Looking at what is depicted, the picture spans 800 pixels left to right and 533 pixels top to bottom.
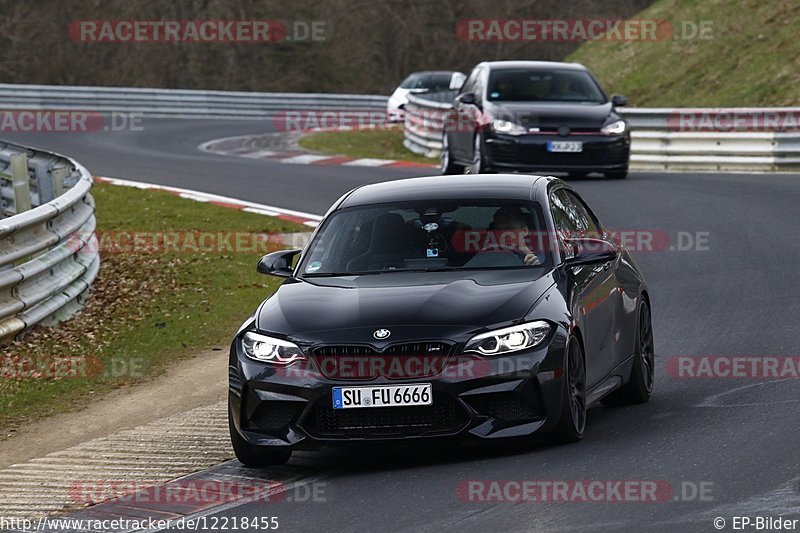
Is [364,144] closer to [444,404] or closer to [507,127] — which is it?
[507,127]

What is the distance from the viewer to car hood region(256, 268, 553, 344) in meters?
7.84

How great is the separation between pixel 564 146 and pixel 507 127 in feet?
2.67

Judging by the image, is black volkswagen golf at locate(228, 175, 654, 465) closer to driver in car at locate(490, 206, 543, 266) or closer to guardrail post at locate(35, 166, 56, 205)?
driver in car at locate(490, 206, 543, 266)

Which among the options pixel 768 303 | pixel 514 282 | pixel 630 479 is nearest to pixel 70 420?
pixel 514 282

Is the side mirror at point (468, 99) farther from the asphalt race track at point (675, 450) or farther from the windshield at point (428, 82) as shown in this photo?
the windshield at point (428, 82)

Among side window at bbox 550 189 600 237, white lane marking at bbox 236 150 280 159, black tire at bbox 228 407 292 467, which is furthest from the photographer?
white lane marking at bbox 236 150 280 159

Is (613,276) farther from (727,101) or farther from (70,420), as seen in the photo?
(727,101)

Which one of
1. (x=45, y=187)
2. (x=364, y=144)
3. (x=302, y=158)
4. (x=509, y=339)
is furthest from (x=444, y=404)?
(x=364, y=144)

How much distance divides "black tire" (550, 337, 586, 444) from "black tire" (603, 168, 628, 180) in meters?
14.2

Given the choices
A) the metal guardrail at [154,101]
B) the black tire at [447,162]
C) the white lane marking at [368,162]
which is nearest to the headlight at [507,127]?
the black tire at [447,162]

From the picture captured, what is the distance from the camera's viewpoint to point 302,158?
28719mm

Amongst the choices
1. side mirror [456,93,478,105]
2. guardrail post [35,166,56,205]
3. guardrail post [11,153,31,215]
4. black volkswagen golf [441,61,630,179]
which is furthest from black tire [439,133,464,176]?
guardrail post [11,153,31,215]

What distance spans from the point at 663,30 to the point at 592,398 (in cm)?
2994

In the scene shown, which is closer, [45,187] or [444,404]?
[444,404]
